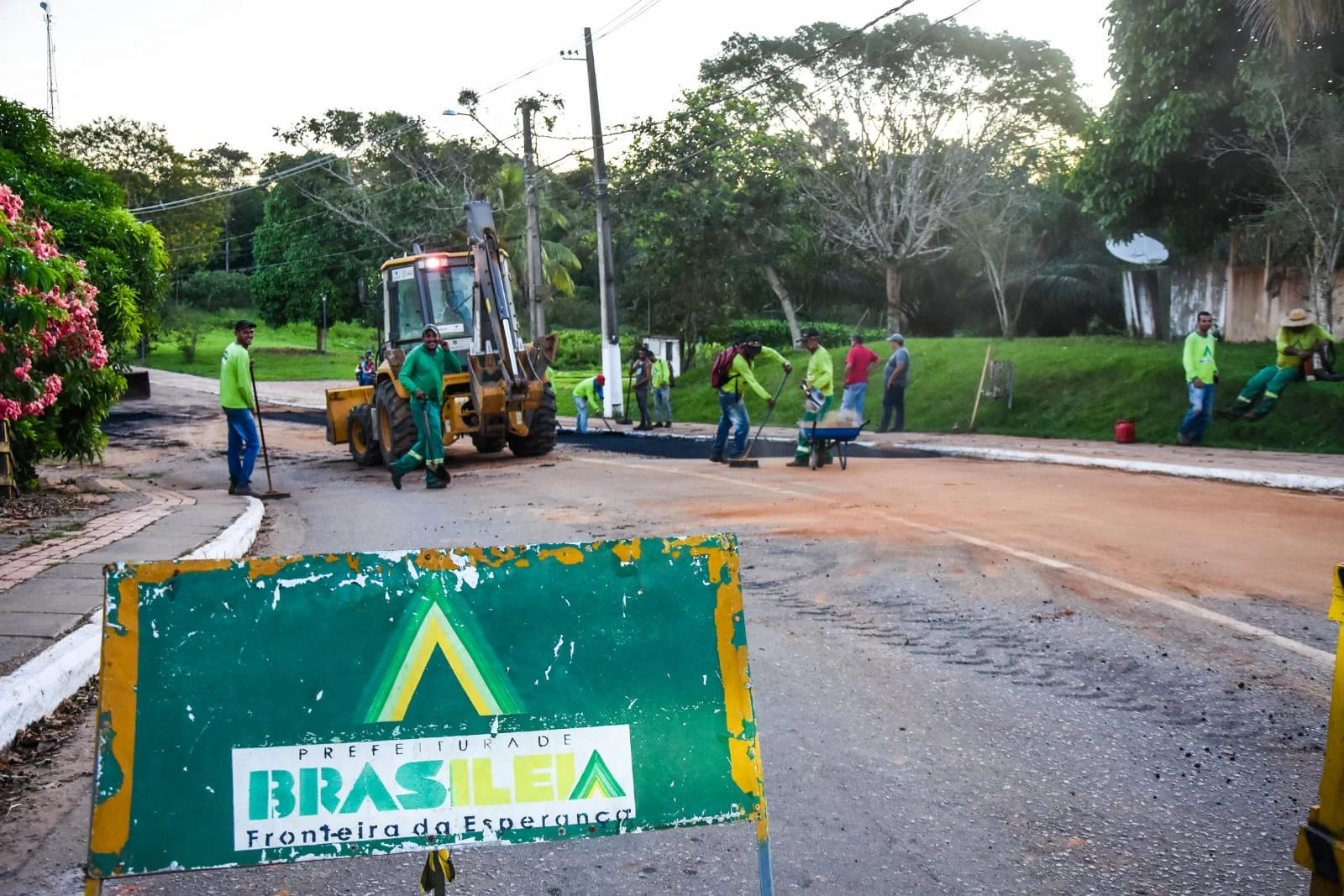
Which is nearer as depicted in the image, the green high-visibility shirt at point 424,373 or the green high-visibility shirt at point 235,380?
the green high-visibility shirt at point 235,380

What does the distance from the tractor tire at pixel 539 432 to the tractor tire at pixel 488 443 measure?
0.57 feet

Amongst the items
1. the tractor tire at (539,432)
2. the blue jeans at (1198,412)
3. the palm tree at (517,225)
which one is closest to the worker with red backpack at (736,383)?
the tractor tire at (539,432)

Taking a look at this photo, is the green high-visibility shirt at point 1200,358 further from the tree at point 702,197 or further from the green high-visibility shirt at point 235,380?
the tree at point 702,197

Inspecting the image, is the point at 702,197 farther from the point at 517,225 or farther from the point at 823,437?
the point at 823,437

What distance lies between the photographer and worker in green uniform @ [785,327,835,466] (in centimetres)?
1619

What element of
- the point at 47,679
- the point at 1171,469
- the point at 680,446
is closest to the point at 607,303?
the point at 680,446

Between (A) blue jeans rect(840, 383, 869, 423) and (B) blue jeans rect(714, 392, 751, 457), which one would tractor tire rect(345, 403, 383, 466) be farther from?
(A) blue jeans rect(840, 383, 869, 423)

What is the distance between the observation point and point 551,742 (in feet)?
10.7

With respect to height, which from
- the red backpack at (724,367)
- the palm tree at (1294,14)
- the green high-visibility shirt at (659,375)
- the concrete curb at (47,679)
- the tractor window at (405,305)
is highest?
the palm tree at (1294,14)

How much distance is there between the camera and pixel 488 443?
1986cm

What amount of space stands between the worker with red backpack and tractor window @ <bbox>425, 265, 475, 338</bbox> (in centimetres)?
382

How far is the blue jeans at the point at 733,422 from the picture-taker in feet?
57.2

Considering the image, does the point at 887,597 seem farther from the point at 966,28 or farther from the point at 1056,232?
the point at 1056,232

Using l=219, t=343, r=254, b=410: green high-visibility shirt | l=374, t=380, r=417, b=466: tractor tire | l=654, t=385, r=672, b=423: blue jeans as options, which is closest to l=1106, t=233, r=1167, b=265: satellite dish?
l=654, t=385, r=672, b=423: blue jeans
